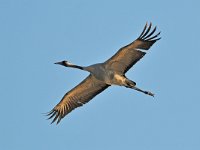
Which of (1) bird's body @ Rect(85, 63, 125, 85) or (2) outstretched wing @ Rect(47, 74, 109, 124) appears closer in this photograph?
(1) bird's body @ Rect(85, 63, 125, 85)

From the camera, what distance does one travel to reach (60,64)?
3919cm

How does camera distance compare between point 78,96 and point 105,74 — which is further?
point 78,96

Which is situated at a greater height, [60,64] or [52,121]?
[60,64]

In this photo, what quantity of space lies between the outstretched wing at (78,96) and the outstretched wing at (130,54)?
1.85m

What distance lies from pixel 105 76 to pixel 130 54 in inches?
61.4

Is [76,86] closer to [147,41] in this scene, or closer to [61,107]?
[61,107]

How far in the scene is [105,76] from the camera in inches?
1439

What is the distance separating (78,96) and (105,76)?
2885 mm

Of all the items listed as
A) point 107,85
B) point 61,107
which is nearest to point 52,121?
point 61,107

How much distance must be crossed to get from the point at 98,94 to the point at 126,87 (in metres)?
2.58

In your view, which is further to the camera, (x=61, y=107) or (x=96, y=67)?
(x=61, y=107)

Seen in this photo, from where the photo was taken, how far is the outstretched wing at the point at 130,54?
116ft

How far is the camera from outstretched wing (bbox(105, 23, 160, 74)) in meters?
35.4

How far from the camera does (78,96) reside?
38969 millimetres
